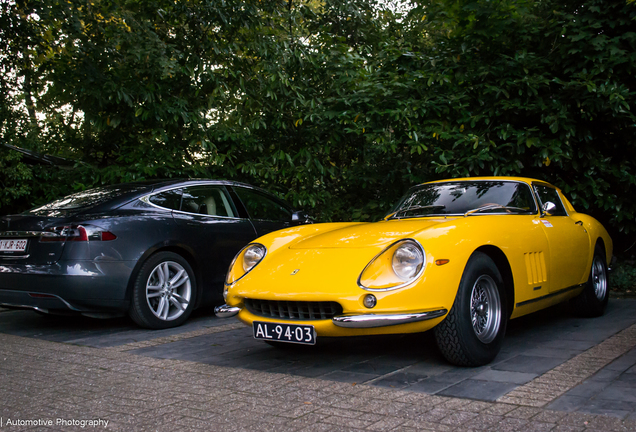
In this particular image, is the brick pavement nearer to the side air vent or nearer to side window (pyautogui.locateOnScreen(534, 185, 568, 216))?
the side air vent

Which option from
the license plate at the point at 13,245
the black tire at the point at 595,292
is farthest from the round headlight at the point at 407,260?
the license plate at the point at 13,245

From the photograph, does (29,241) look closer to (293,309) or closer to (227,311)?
(227,311)

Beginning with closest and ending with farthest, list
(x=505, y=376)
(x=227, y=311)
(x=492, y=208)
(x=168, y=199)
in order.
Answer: (x=505, y=376) < (x=227, y=311) < (x=492, y=208) < (x=168, y=199)

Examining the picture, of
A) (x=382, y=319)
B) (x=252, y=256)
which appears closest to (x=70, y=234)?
(x=252, y=256)

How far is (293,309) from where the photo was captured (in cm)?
391

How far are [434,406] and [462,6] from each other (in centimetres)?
608

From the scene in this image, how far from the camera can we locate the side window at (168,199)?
5.95 metres

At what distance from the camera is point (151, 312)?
5.55 metres

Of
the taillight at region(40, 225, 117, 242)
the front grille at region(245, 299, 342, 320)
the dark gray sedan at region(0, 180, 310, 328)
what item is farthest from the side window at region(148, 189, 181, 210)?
the front grille at region(245, 299, 342, 320)

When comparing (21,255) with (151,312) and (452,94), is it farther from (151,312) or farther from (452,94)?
(452,94)

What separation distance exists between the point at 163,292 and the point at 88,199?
1.21 meters

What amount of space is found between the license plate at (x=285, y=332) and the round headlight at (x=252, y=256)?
625mm

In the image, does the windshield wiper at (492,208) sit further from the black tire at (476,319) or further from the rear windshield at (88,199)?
the rear windshield at (88,199)

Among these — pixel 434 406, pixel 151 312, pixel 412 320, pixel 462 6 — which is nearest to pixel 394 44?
pixel 462 6
